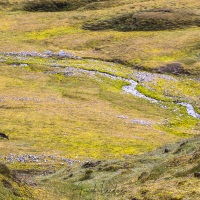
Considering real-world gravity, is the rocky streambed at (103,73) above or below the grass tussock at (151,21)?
below

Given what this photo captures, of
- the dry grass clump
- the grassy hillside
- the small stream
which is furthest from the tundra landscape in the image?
the dry grass clump

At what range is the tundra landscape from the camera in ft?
96.0

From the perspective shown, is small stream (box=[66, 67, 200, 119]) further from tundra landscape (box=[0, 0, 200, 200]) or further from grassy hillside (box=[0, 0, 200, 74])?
grassy hillside (box=[0, 0, 200, 74])

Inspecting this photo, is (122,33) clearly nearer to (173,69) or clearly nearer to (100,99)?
(173,69)

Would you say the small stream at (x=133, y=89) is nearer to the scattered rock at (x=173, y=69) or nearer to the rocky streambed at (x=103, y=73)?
the rocky streambed at (x=103, y=73)

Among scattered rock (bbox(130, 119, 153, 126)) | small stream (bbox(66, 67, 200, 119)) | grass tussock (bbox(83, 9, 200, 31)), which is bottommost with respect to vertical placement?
small stream (bbox(66, 67, 200, 119))

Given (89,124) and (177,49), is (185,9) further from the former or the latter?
(89,124)

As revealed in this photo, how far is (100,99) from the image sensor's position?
3519 inches

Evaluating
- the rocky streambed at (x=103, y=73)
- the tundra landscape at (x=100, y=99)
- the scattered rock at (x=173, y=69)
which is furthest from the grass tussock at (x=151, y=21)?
the scattered rock at (x=173, y=69)

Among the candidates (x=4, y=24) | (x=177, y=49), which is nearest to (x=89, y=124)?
(x=177, y=49)

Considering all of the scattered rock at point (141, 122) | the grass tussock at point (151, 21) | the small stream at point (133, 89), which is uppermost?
the grass tussock at point (151, 21)

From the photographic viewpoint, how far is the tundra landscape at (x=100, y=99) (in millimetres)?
29250

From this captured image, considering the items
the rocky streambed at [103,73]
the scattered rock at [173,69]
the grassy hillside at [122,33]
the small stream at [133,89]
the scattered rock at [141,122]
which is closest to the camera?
the scattered rock at [141,122]

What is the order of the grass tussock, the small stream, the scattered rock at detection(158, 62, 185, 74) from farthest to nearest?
1. the grass tussock
2. the scattered rock at detection(158, 62, 185, 74)
3. the small stream
